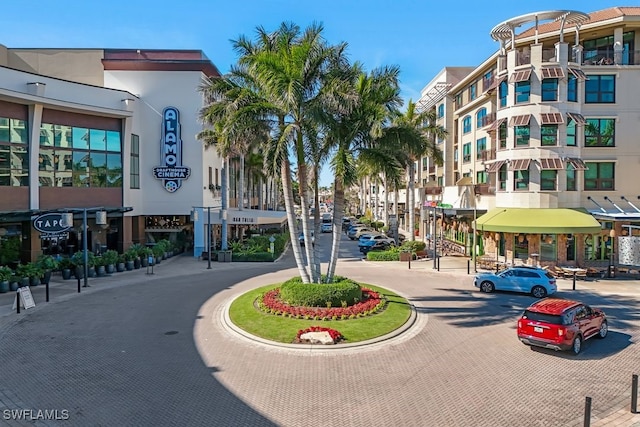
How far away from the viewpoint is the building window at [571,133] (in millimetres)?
32000

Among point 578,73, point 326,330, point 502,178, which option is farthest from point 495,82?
point 326,330

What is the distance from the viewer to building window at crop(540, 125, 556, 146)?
1247 inches

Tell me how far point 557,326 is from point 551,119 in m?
20.8

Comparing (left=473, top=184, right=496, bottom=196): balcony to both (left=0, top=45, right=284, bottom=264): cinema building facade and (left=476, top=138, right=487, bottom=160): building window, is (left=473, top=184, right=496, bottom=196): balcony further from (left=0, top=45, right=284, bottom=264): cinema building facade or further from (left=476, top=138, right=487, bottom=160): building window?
(left=0, top=45, right=284, bottom=264): cinema building facade

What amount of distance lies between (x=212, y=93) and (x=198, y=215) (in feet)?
55.2

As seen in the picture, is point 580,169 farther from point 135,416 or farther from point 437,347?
point 135,416

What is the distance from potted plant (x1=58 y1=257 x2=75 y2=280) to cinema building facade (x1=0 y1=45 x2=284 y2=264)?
5.39 feet

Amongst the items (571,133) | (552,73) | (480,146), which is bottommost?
(571,133)

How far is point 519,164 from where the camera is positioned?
105 feet

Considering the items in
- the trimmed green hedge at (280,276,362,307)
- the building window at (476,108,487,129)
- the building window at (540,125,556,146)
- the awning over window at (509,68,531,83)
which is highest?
the awning over window at (509,68,531,83)

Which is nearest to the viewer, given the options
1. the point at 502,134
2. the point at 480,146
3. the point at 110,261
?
the point at 110,261

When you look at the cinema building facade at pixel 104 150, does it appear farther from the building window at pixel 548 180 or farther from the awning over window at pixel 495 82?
the building window at pixel 548 180

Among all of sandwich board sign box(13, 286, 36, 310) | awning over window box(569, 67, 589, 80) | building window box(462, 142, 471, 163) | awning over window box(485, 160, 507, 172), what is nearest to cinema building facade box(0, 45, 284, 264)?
sandwich board sign box(13, 286, 36, 310)

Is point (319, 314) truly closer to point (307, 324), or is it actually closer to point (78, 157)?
point (307, 324)
